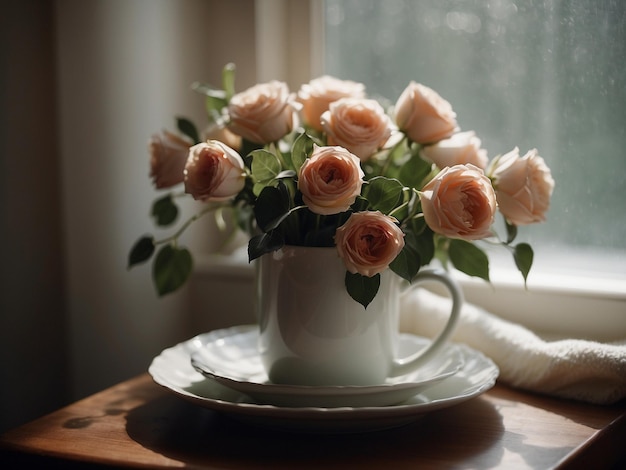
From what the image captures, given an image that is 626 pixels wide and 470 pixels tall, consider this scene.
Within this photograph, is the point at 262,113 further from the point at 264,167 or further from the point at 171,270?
the point at 171,270

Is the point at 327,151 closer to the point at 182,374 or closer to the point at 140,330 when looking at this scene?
the point at 182,374

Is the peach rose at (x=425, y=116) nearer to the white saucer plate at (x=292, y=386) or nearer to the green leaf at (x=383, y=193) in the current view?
the green leaf at (x=383, y=193)

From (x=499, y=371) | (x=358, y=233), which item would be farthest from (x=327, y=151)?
(x=499, y=371)

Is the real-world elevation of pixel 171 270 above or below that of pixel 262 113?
below

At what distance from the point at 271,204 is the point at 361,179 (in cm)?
10

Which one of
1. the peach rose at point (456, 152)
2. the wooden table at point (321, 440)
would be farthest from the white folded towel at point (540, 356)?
the peach rose at point (456, 152)

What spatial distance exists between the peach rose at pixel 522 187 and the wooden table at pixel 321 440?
22cm

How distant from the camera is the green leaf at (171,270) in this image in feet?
3.09

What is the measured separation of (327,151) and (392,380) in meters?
0.32

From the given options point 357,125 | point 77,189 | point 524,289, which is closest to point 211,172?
point 357,125

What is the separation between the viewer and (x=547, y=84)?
109 cm

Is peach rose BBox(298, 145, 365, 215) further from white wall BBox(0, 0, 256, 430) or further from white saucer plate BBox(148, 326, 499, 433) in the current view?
white wall BBox(0, 0, 256, 430)

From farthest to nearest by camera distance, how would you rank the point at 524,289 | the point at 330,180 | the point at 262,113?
the point at 524,289, the point at 262,113, the point at 330,180

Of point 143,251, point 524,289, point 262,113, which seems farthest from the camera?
point 524,289
